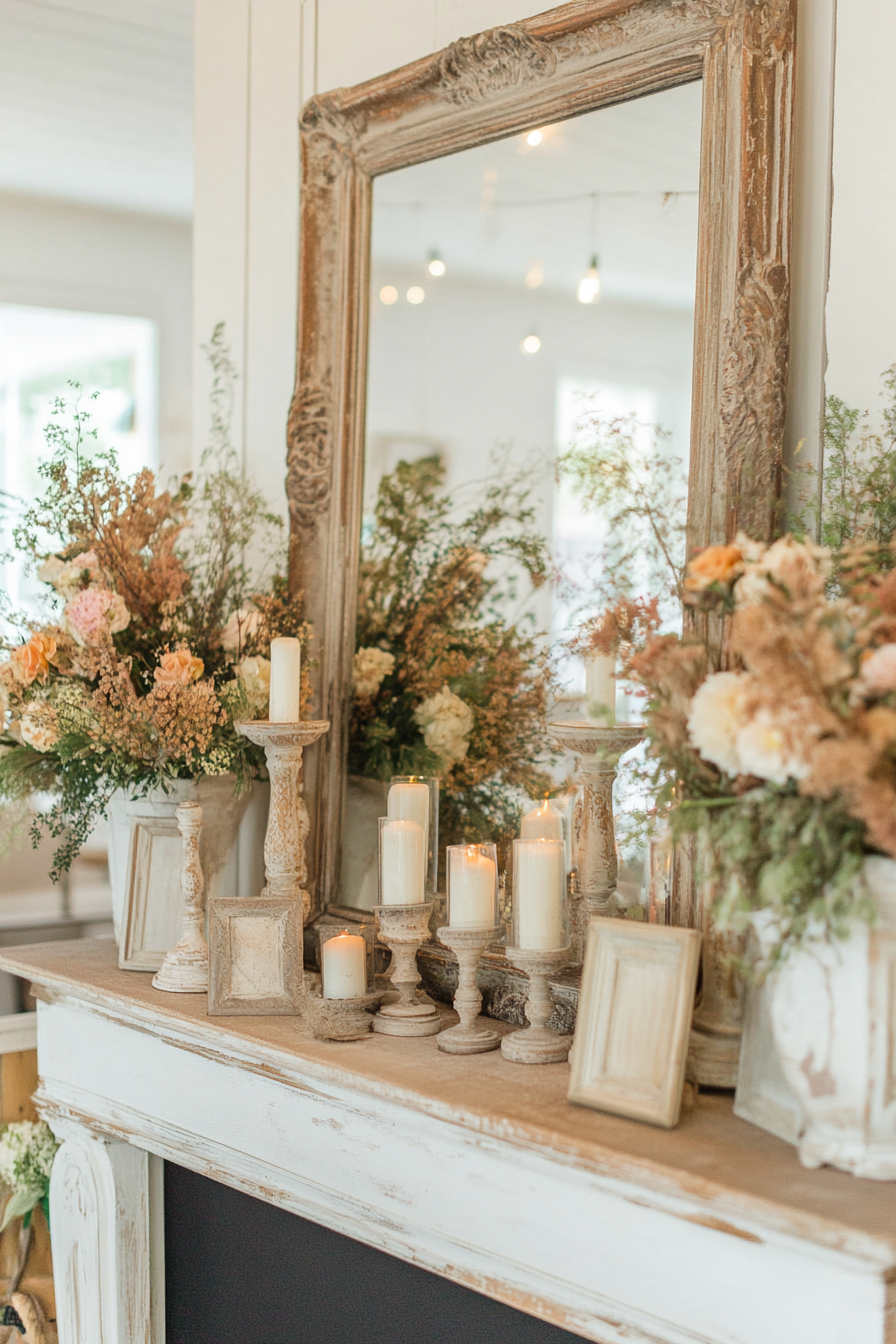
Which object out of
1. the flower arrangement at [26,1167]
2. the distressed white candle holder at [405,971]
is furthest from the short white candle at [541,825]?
the flower arrangement at [26,1167]

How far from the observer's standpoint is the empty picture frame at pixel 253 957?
5.04 feet

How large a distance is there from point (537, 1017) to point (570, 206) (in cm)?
96

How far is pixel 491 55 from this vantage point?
1560 millimetres

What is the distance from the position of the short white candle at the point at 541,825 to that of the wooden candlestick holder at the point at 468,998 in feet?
0.38

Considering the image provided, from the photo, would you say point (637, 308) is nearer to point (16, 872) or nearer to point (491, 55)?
point (491, 55)

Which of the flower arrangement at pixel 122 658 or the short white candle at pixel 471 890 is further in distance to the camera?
the flower arrangement at pixel 122 658

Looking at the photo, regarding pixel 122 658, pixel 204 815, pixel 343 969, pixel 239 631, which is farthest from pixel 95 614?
pixel 343 969

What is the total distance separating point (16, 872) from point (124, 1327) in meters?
1.79

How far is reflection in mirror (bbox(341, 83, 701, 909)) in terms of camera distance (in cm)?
142

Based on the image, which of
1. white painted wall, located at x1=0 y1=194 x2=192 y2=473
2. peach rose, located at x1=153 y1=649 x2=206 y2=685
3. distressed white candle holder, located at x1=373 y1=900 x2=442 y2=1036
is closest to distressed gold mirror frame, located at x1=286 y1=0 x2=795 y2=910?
peach rose, located at x1=153 y1=649 x2=206 y2=685

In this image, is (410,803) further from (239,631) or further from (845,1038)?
(845,1038)

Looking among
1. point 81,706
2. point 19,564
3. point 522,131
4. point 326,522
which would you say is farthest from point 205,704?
point 19,564

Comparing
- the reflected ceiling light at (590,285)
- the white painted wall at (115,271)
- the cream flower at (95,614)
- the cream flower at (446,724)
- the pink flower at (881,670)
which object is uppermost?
the white painted wall at (115,271)

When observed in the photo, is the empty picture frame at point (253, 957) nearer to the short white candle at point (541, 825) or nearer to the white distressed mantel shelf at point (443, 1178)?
the white distressed mantel shelf at point (443, 1178)
